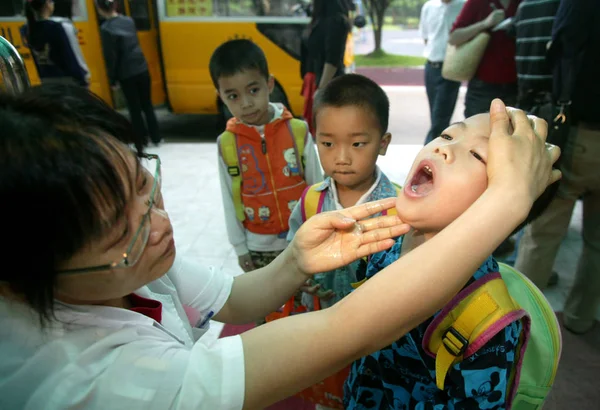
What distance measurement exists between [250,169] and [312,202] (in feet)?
1.81

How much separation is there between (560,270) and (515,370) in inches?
96.3

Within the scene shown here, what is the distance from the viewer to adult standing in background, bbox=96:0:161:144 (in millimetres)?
4887

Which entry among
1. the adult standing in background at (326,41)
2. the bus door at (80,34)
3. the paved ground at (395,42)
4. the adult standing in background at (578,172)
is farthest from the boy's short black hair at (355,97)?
the paved ground at (395,42)

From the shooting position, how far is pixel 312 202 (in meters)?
1.67

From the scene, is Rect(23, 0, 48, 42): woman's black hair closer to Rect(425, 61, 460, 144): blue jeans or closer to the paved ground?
Rect(425, 61, 460, 144): blue jeans

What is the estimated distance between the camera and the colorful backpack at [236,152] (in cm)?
210

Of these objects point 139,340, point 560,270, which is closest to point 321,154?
point 139,340

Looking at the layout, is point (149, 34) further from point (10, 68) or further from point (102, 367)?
point (102, 367)

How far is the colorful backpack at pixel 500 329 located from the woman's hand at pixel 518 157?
259 millimetres

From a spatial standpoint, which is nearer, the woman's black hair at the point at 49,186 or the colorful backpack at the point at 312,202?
the woman's black hair at the point at 49,186

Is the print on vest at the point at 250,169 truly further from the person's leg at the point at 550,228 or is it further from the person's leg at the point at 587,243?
the person's leg at the point at 587,243

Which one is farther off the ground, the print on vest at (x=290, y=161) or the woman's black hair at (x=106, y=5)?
the woman's black hair at (x=106, y=5)

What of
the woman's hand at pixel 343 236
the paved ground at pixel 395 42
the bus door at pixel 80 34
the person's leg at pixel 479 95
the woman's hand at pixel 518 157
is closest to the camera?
the woman's hand at pixel 518 157

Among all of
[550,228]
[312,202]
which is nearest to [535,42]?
[550,228]
